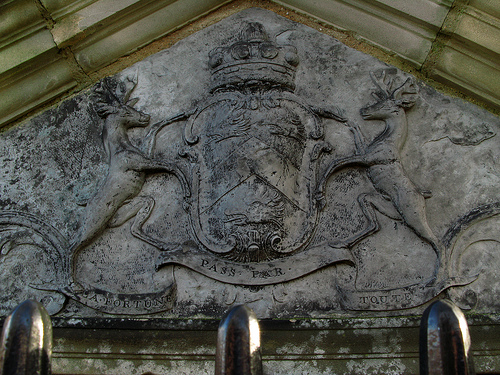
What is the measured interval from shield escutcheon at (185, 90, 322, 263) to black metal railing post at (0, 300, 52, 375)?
1.30 m

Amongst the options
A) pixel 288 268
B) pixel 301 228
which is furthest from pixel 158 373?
pixel 301 228

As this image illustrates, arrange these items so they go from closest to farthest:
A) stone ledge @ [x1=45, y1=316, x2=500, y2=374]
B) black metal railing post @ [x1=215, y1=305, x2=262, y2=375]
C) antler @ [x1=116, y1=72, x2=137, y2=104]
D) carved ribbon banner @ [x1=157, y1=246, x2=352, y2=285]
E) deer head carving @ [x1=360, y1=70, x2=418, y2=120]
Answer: black metal railing post @ [x1=215, y1=305, x2=262, y2=375] < stone ledge @ [x1=45, y1=316, x2=500, y2=374] < carved ribbon banner @ [x1=157, y1=246, x2=352, y2=285] < deer head carving @ [x1=360, y1=70, x2=418, y2=120] < antler @ [x1=116, y1=72, x2=137, y2=104]

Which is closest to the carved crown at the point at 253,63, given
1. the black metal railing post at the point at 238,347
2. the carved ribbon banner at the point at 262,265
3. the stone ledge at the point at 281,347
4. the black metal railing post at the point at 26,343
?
the carved ribbon banner at the point at 262,265

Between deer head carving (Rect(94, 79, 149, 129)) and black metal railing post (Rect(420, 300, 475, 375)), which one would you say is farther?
deer head carving (Rect(94, 79, 149, 129))

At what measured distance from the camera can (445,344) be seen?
6.62 ft

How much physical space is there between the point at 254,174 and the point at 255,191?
11 centimetres

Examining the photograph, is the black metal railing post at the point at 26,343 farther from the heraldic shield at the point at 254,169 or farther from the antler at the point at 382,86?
the antler at the point at 382,86

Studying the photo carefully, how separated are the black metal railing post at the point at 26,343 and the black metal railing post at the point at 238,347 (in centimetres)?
61

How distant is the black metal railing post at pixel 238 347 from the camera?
6.42 ft

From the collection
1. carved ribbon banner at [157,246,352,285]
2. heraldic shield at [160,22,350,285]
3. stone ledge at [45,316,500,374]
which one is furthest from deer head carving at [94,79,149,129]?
stone ledge at [45,316,500,374]

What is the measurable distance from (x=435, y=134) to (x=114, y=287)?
2104 millimetres

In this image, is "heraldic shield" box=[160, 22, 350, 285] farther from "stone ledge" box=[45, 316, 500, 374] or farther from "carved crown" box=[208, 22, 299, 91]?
"stone ledge" box=[45, 316, 500, 374]

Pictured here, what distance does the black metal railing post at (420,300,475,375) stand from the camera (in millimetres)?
Result: 1975

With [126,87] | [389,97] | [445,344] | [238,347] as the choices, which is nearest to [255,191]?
[389,97]
